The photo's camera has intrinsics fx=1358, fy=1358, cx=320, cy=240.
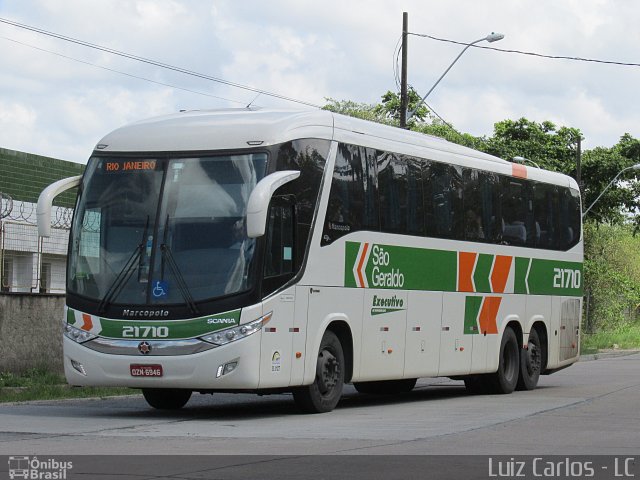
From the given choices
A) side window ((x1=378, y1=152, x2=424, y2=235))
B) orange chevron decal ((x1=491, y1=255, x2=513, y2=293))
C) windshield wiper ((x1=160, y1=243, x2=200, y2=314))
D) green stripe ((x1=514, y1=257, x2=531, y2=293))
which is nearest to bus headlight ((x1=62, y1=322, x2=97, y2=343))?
windshield wiper ((x1=160, y1=243, x2=200, y2=314))

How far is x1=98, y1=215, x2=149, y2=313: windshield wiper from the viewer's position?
53.5ft

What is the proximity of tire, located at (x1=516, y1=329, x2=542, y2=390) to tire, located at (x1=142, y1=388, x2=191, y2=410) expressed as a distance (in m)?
7.40

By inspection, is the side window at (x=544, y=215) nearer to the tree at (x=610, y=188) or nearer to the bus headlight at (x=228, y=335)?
the bus headlight at (x=228, y=335)

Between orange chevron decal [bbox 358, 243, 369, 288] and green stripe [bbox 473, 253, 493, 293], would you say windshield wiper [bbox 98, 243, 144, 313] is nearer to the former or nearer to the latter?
orange chevron decal [bbox 358, 243, 369, 288]

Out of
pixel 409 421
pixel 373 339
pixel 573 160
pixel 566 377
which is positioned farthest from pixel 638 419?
pixel 573 160

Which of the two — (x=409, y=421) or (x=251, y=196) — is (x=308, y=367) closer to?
(x=409, y=421)

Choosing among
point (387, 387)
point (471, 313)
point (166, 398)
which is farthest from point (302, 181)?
point (387, 387)

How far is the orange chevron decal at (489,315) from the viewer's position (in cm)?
2198

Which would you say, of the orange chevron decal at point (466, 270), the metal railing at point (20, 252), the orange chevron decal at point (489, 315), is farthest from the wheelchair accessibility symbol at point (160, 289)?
the orange chevron decal at point (489, 315)

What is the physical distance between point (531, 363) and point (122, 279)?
9886 mm

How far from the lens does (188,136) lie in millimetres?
16797

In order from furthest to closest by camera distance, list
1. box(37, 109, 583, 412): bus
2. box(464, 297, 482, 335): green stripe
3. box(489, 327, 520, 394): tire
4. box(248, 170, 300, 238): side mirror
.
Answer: box(489, 327, 520, 394): tire
box(464, 297, 482, 335): green stripe
box(37, 109, 583, 412): bus
box(248, 170, 300, 238): side mirror

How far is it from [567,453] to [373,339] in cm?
680

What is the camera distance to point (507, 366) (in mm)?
23156
